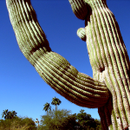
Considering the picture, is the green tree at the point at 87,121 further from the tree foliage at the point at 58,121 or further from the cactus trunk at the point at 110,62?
the cactus trunk at the point at 110,62

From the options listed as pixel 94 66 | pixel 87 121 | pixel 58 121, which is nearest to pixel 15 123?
pixel 58 121

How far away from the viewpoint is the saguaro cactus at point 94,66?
163cm

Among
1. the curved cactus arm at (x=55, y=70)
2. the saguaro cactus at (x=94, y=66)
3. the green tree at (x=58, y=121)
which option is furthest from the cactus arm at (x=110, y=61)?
the green tree at (x=58, y=121)

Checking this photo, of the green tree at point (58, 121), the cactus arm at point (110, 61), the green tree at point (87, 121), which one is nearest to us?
the cactus arm at point (110, 61)

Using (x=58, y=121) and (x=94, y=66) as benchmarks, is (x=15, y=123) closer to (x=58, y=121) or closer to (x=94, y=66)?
(x=58, y=121)

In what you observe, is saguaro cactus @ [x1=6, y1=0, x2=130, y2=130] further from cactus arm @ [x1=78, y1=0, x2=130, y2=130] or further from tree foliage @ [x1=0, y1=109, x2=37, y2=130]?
tree foliage @ [x1=0, y1=109, x2=37, y2=130]

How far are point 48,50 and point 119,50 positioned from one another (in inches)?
41.1

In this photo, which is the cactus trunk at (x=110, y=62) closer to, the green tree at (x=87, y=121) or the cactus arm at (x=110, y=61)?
the cactus arm at (x=110, y=61)

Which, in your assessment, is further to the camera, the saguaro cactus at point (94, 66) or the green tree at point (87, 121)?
the green tree at point (87, 121)

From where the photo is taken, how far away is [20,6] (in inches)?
81.5

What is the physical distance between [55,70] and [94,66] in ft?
2.41

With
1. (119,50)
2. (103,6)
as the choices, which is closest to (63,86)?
(119,50)

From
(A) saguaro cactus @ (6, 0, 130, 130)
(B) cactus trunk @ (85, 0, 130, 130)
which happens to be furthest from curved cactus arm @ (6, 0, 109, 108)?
(B) cactus trunk @ (85, 0, 130, 130)

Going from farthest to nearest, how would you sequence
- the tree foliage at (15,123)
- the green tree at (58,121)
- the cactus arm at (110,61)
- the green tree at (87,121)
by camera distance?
1. the green tree at (87,121)
2. the green tree at (58,121)
3. the tree foliage at (15,123)
4. the cactus arm at (110,61)
